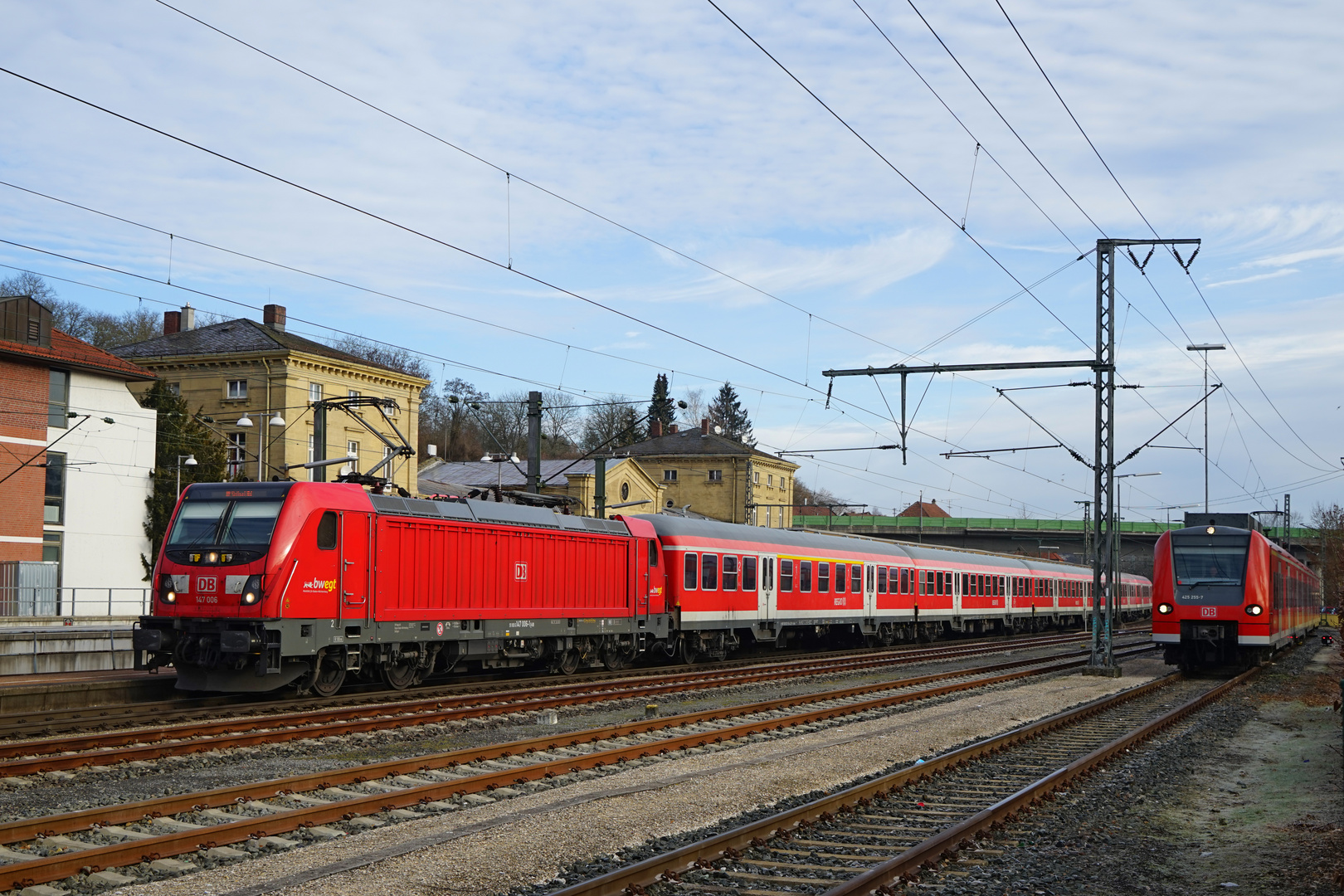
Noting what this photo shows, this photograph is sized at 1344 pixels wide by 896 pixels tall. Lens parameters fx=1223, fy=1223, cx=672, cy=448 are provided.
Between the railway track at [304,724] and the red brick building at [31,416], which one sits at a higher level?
the red brick building at [31,416]

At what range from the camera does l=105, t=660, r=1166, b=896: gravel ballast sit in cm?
791

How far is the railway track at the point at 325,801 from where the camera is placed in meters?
8.42

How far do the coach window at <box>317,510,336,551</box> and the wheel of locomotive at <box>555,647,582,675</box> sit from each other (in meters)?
7.74

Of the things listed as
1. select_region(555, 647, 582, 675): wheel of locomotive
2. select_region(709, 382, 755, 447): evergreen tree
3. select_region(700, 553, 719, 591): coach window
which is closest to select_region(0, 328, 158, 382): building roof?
select_region(700, 553, 719, 591): coach window

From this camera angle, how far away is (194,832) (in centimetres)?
866

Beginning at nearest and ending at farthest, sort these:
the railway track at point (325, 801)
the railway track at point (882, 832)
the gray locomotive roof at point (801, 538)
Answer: the railway track at point (882, 832)
the railway track at point (325, 801)
the gray locomotive roof at point (801, 538)

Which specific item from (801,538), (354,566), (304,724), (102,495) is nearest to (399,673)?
(354,566)

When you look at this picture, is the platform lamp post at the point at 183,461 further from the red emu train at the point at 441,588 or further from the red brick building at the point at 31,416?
the red emu train at the point at 441,588

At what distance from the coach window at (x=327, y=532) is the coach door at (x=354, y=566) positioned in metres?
0.17

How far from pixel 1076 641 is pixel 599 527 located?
95.9 ft

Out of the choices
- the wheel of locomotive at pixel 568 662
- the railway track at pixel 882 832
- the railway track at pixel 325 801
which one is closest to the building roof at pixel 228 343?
the wheel of locomotive at pixel 568 662

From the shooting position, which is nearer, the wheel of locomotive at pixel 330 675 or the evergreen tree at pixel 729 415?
the wheel of locomotive at pixel 330 675

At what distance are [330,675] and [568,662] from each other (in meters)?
6.87

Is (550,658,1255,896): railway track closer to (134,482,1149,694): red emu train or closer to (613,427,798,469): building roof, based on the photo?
(134,482,1149,694): red emu train
